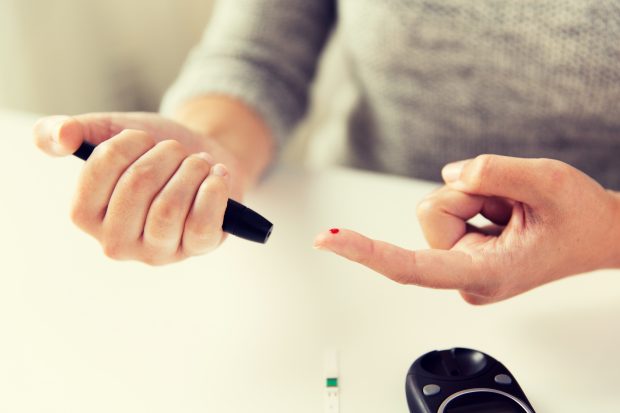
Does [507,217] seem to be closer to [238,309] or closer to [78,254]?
[238,309]

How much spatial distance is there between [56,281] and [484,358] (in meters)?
0.30

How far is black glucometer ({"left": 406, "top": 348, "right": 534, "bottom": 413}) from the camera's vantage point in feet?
1.12

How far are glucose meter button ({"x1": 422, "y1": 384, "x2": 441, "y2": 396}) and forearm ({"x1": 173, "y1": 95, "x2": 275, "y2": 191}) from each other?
232mm

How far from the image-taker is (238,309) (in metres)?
0.44

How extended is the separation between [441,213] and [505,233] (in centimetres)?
4

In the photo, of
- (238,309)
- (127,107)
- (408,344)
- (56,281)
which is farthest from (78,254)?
(127,107)

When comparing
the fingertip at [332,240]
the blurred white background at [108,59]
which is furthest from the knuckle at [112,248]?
the blurred white background at [108,59]

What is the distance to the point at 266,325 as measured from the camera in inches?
16.9

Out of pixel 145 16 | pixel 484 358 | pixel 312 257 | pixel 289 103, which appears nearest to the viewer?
pixel 484 358

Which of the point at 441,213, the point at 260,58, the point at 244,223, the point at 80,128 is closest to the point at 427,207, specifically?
the point at 441,213

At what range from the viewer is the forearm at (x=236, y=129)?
0.55 meters

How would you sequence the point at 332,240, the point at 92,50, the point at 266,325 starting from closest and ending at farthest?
1. the point at 332,240
2. the point at 266,325
3. the point at 92,50

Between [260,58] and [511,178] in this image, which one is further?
[260,58]

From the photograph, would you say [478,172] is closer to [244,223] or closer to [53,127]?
[244,223]
